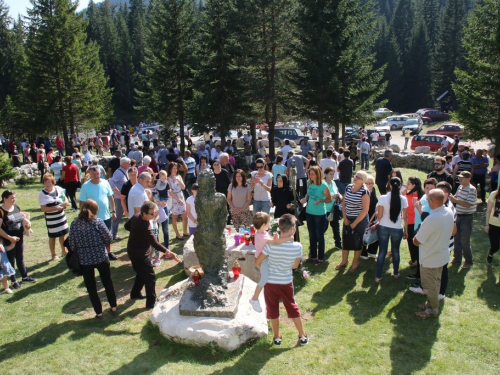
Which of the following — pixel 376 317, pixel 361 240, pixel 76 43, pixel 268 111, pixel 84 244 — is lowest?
pixel 376 317

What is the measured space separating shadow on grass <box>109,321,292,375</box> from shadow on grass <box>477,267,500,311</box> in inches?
128

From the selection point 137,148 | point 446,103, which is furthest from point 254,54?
point 446,103

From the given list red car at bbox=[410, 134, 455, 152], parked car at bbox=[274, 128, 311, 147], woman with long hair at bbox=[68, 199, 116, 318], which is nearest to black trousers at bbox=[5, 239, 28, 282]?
woman with long hair at bbox=[68, 199, 116, 318]

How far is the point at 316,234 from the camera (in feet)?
24.5

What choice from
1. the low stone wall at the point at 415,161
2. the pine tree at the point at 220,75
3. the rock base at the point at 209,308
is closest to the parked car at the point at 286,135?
the pine tree at the point at 220,75

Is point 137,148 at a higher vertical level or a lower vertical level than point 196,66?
lower

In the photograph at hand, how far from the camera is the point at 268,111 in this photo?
→ 2230cm

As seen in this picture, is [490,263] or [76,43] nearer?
[490,263]

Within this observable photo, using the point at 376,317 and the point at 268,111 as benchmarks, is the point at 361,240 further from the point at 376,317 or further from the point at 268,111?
the point at 268,111

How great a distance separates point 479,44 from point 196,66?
14.1 meters

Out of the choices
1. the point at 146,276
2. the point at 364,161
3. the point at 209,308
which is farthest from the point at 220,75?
the point at 209,308

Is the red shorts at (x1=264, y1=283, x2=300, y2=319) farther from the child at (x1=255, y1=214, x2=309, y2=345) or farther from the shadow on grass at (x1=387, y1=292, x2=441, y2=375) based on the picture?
the shadow on grass at (x1=387, y1=292, x2=441, y2=375)

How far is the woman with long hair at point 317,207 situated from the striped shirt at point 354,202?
1.12 ft

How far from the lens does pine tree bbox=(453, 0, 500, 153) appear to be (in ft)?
49.4
